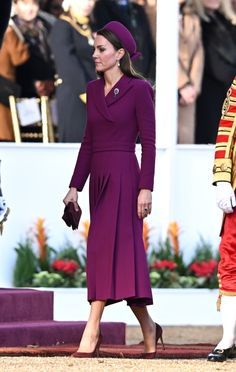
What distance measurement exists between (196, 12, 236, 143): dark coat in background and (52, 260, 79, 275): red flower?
2076 mm

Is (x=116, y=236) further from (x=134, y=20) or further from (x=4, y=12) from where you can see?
(x=134, y=20)

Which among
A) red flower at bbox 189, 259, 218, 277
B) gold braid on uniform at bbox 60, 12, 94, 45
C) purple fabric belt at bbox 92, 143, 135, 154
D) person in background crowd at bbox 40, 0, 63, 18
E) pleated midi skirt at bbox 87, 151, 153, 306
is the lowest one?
red flower at bbox 189, 259, 218, 277

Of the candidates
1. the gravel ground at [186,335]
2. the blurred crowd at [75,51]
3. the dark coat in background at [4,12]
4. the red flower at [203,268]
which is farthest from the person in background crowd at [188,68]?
the dark coat in background at [4,12]

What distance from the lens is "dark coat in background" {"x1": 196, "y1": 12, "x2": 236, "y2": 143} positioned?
15812mm

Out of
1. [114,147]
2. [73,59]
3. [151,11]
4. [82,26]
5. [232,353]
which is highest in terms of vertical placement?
[151,11]

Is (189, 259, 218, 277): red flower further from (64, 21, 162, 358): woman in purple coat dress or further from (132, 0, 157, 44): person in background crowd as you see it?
(64, 21, 162, 358): woman in purple coat dress

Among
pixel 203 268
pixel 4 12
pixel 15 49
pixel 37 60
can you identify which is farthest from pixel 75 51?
pixel 4 12

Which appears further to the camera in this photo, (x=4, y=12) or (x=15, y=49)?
(x=15, y=49)

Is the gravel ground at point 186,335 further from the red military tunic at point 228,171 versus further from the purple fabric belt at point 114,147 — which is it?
the purple fabric belt at point 114,147

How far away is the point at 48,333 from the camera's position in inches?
420

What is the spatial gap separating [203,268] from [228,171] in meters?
5.13

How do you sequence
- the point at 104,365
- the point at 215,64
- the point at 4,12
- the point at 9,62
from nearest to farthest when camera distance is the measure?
the point at 104,365 → the point at 4,12 → the point at 9,62 → the point at 215,64

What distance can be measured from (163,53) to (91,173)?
543cm

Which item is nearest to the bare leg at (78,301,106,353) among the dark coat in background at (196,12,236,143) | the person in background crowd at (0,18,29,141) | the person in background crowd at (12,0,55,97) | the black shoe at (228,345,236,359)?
the black shoe at (228,345,236,359)
